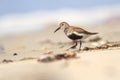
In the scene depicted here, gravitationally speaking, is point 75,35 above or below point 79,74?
above

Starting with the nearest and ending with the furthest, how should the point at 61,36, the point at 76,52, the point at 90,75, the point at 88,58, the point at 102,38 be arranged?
the point at 90,75 → the point at 88,58 → the point at 76,52 → the point at 102,38 → the point at 61,36

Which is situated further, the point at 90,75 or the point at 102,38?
the point at 102,38

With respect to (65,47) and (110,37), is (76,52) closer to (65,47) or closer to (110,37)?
(65,47)

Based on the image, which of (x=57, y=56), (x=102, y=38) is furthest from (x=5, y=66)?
(x=102, y=38)

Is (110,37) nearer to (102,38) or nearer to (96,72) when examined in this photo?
(102,38)

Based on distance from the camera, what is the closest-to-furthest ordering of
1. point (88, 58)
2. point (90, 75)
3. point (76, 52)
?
point (90, 75) < point (88, 58) < point (76, 52)

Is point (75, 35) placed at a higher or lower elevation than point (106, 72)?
higher

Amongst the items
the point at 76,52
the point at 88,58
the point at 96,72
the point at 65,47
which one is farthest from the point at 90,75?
the point at 65,47

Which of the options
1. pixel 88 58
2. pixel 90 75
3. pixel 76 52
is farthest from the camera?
pixel 76 52

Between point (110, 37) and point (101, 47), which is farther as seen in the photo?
point (110, 37)
